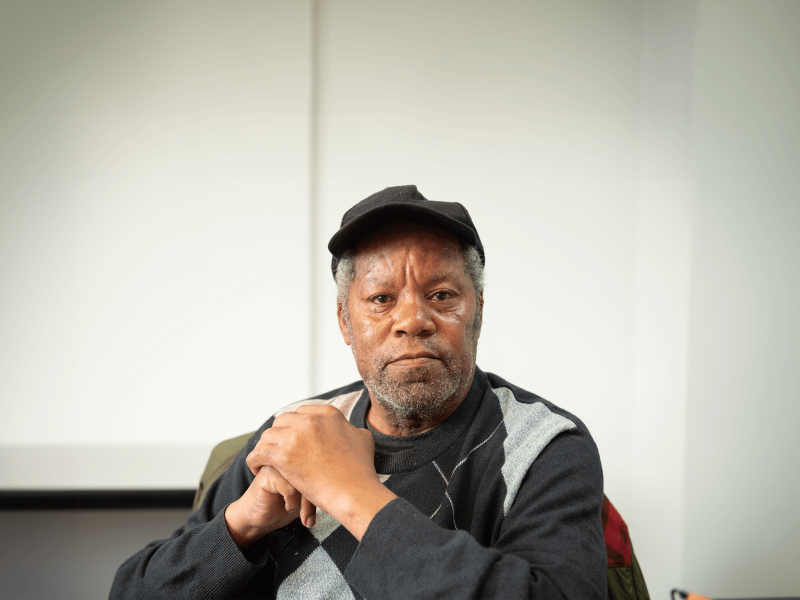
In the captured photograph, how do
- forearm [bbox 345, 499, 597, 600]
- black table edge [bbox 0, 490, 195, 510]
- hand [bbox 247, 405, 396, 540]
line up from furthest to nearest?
black table edge [bbox 0, 490, 195, 510]
hand [bbox 247, 405, 396, 540]
forearm [bbox 345, 499, 597, 600]

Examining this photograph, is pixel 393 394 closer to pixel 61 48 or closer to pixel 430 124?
pixel 430 124

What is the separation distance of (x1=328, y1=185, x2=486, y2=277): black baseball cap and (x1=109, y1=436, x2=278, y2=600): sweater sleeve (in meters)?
0.61

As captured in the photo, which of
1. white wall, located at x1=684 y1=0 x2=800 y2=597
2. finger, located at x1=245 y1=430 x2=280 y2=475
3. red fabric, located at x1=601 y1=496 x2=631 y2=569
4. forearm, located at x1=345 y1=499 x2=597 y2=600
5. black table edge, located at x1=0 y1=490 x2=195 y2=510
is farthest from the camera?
black table edge, located at x1=0 y1=490 x2=195 y2=510

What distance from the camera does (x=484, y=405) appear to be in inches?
39.8

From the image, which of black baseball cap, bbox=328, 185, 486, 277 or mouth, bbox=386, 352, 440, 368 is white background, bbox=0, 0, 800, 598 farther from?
mouth, bbox=386, 352, 440, 368

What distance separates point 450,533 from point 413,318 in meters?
0.39

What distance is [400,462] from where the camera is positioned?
3.17 ft

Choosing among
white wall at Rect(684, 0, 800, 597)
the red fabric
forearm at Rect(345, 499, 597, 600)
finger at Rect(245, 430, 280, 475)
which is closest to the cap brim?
finger at Rect(245, 430, 280, 475)

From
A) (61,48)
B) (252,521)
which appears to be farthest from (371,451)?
(61,48)

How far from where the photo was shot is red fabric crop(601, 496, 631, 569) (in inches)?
42.2

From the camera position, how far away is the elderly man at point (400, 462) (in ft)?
2.47

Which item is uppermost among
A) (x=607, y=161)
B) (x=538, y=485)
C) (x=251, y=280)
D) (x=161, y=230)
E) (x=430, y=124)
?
(x=430, y=124)

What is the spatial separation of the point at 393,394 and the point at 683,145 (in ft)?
5.39

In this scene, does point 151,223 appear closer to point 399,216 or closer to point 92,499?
point 92,499
